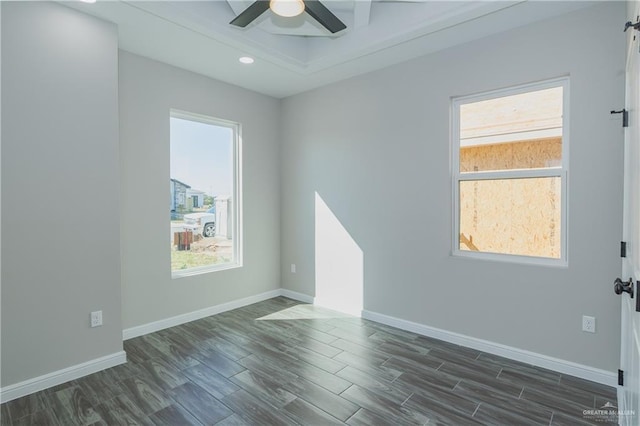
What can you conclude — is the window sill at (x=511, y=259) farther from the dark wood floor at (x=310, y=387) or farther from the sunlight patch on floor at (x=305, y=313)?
the sunlight patch on floor at (x=305, y=313)

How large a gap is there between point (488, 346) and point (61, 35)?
13.8 ft

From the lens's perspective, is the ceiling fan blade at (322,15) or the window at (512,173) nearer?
the ceiling fan blade at (322,15)

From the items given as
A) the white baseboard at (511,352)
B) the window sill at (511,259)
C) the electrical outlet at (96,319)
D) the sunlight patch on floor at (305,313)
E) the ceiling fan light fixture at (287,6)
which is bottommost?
the sunlight patch on floor at (305,313)

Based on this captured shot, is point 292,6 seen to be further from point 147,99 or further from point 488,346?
point 488,346

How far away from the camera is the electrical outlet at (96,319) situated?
264cm

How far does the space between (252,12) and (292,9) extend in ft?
0.89

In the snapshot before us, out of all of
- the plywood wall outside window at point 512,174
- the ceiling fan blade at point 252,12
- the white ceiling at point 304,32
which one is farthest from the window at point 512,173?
the ceiling fan blade at point 252,12

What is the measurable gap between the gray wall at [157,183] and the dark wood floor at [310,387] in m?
0.50

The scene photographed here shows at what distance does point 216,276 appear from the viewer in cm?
401

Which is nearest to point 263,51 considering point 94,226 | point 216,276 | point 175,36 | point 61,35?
point 175,36

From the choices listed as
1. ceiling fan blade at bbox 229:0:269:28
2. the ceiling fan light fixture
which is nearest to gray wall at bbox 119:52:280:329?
ceiling fan blade at bbox 229:0:269:28

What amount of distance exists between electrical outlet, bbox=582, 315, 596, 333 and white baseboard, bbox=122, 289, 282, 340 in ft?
11.2

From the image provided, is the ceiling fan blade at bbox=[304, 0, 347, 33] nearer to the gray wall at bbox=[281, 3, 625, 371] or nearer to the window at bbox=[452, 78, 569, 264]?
the gray wall at bbox=[281, 3, 625, 371]

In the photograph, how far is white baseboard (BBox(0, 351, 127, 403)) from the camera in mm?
2264
